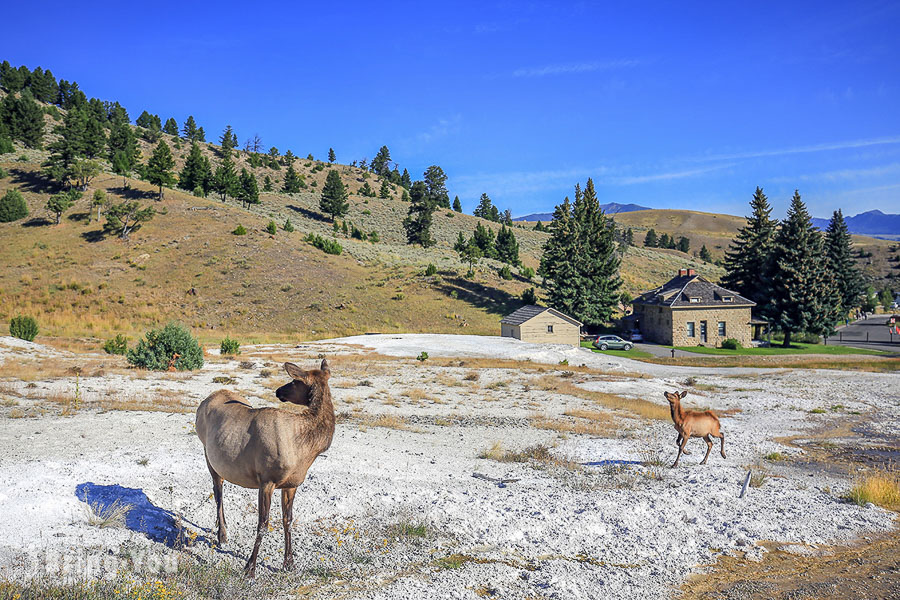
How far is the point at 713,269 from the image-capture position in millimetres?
126312

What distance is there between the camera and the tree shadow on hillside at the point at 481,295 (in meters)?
70.6

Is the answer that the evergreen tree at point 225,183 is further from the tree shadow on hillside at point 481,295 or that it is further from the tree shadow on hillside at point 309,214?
the tree shadow on hillside at point 481,295

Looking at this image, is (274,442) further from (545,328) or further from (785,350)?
(785,350)

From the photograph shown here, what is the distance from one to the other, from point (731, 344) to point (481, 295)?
100 ft

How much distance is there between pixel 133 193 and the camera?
8388 centimetres

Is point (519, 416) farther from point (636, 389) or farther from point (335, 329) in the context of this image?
point (335, 329)

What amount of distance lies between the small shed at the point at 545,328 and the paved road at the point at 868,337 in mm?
31801

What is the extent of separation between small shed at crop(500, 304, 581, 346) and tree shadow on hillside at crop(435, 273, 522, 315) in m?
15.3

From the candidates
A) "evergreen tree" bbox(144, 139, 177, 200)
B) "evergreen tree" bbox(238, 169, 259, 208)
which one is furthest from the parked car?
"evergreen tree" bbox(144, 139, 177, 200)

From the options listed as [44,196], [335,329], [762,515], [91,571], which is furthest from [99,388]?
[44,196]

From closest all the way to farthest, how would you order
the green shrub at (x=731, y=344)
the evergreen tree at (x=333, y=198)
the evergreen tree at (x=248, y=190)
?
the green shrub at (x=731, y=344), the evergreen tree at (x=248, y=190), the evergreen tree at (x=333, y=198)

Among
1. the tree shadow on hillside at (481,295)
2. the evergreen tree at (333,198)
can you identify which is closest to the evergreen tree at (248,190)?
the evergreen tree at (333,198)

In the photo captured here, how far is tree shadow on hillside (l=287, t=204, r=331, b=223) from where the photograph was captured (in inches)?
4206

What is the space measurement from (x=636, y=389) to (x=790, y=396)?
7575mm
